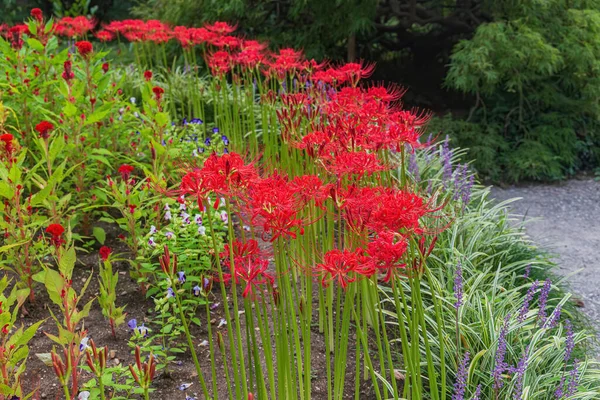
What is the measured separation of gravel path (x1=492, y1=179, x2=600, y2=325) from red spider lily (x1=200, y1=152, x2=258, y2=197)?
2.78m

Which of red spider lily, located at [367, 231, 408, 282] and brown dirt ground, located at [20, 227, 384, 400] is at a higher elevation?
red spider lily, located at [367, 231, 408, 282]

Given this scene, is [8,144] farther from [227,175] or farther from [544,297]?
[544,297]

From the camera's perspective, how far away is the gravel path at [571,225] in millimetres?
4547

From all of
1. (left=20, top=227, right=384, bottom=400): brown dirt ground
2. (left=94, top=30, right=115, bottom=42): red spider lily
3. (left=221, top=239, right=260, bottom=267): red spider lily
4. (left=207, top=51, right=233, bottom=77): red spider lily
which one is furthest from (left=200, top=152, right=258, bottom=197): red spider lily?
(left=94, top=30, right=115, bottom=42): red spider lily

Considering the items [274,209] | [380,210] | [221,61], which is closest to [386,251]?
[380,210]

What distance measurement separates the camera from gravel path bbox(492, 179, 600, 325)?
Answer: 455 centimetres

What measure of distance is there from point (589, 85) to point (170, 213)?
16.2ft

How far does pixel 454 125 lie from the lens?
268 inches

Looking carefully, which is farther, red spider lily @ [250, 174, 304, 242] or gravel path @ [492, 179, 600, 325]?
gravel path @ [492, 179, 600, 325]

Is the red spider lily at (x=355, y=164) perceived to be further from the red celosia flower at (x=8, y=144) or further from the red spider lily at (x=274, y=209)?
the red celosia flower at (x=8, y=144)

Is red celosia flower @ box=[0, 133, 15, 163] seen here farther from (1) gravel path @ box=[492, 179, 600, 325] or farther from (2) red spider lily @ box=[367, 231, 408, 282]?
(1) gravel path @ box=[492, 179, 600, 325]

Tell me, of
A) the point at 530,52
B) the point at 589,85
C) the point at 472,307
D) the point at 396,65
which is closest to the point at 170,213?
the point at 472,307

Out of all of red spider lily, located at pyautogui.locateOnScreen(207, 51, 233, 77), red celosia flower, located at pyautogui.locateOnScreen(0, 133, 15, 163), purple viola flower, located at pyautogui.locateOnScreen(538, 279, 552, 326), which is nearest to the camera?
purple viola flower, located at pyautogui.locateOnScreen(538, 279, 552, 326)

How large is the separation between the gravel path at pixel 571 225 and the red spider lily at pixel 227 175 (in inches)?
110
